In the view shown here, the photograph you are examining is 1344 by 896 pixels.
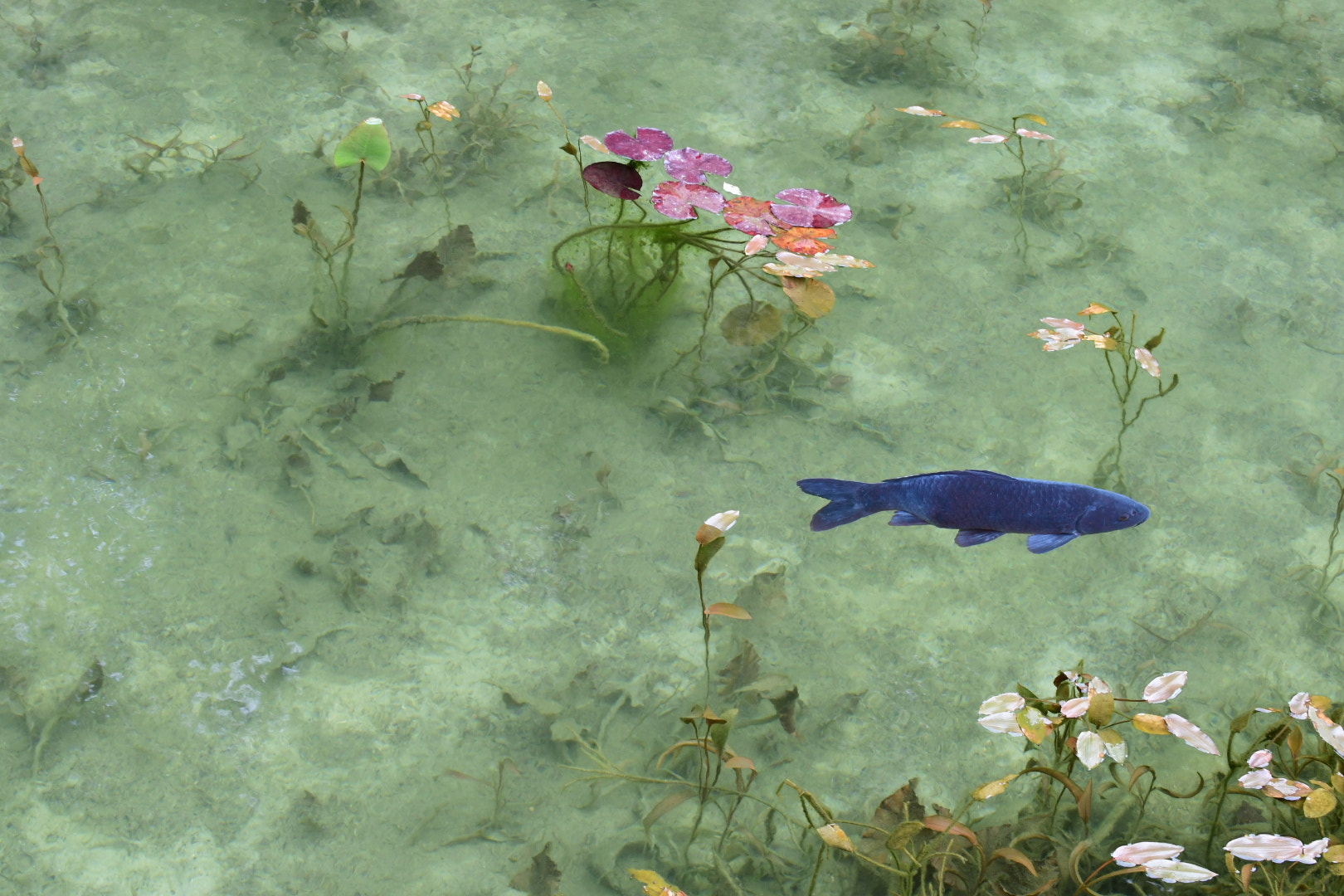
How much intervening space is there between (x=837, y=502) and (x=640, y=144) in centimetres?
137

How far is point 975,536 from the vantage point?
2205 mm

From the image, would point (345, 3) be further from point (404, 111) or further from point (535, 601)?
point (535, 601)

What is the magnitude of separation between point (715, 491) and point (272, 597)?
1.14 meters

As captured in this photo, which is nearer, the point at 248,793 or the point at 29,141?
the point at 248,793

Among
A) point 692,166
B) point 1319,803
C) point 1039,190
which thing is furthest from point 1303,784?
point 1039,190

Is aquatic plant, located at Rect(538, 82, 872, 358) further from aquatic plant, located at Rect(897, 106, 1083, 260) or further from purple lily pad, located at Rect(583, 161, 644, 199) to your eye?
aquatic plant, located at Rect(897, 106, 1083, 260)

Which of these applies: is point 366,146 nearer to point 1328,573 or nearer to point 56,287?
point 56,287

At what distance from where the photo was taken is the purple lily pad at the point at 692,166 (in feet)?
9.78

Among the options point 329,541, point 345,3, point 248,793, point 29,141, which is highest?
point 345,3

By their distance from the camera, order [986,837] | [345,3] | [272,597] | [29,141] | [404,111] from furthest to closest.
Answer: [345,3] → [404,111] → [29,141] → [272,597] → [986,837]

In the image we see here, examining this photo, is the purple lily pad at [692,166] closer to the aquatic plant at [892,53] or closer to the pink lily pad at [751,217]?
the pink lily pad at [751,217]

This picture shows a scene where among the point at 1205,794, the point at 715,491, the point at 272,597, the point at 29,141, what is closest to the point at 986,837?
the point at 1205,794

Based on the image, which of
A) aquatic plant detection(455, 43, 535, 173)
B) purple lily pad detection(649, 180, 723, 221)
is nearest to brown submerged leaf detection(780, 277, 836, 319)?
purple lily pad detection(649, 180, 723, 221)

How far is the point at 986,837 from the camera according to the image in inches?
86.6
